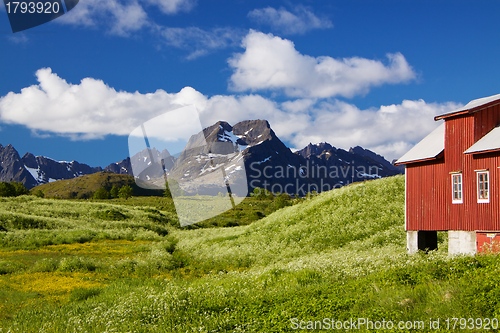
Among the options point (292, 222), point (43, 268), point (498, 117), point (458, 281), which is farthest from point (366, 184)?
point (458, 281)

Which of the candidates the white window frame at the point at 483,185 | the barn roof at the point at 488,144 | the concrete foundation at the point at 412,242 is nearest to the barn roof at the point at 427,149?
the barn roof at the point at 488,144

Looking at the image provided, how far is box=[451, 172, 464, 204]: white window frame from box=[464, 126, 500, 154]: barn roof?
173 centimetres

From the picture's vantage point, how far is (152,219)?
3541 inches

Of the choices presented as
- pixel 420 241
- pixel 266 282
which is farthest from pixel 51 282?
pixel 420 241

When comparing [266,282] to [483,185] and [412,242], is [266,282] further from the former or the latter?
[483,185]

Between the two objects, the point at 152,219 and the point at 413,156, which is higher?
the point at 413,156

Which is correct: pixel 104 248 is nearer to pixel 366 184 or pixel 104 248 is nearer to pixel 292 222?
pixel 292 222

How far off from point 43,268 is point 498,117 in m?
32.2

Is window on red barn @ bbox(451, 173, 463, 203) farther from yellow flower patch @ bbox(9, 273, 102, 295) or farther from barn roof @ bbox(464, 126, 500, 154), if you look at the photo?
yellow flower patch @ bbox(9, 273, 102, 295)

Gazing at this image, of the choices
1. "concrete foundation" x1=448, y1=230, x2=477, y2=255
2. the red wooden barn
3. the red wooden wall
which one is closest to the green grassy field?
"concrete foundation" x1=448, y1=230, x2=477, y2=255

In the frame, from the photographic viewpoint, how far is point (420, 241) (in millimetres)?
30016

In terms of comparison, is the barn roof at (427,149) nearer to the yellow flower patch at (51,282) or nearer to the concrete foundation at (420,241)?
the concrete foundation at (420,241)

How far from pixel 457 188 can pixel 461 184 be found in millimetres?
494

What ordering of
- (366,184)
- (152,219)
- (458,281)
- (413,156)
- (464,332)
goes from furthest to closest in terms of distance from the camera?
(152,219) → (366,184) → (413,156) → (458,281) → (464,332)
